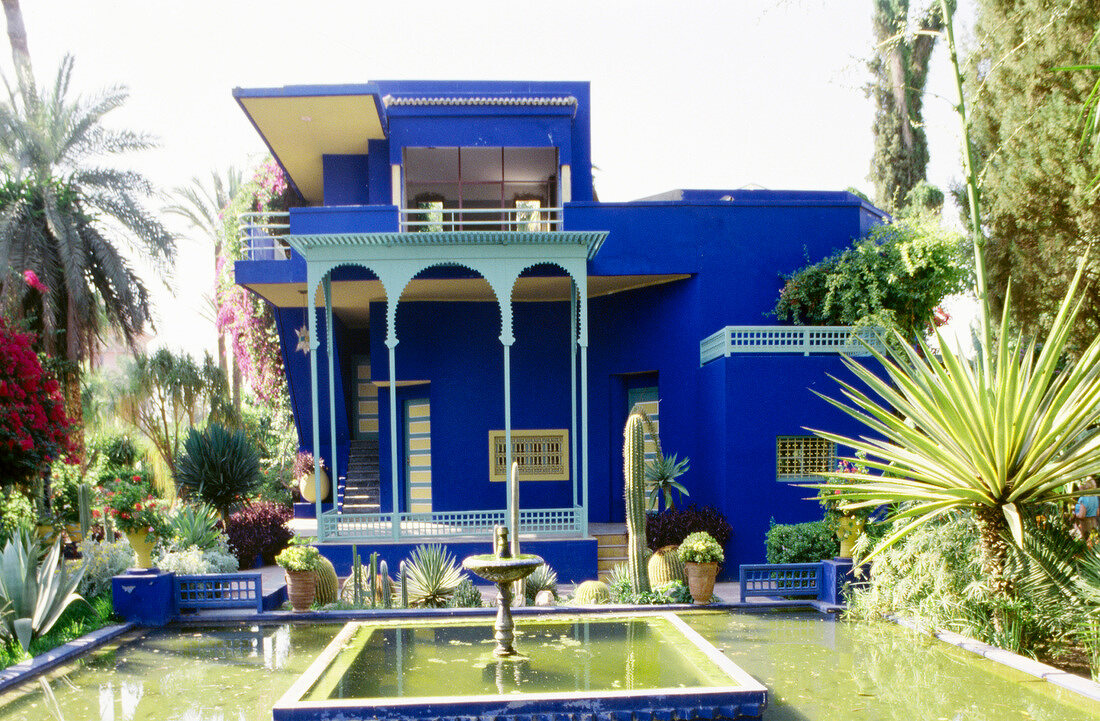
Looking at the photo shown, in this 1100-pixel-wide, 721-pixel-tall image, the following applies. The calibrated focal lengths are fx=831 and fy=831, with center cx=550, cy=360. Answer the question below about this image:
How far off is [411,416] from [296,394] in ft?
8.98

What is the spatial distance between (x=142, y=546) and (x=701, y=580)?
6642 millimetres

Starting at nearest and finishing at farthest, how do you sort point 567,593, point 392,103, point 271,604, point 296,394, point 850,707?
point 850,707
point 271,604
point 567,593
point 392,103
point 296,394

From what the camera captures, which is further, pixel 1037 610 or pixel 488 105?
pixel 488 105

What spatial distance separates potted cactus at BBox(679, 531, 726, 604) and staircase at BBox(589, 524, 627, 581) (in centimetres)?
239

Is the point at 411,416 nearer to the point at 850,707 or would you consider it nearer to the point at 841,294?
the point at 841,294

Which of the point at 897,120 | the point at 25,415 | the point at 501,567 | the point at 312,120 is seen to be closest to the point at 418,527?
the point at 25,415

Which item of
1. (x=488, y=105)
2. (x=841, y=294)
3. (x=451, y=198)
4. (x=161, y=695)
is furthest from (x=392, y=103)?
(x=161, y=695)

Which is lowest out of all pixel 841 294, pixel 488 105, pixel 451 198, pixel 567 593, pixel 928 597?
pixel 567 593

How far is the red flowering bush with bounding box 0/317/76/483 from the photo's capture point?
32.4ft

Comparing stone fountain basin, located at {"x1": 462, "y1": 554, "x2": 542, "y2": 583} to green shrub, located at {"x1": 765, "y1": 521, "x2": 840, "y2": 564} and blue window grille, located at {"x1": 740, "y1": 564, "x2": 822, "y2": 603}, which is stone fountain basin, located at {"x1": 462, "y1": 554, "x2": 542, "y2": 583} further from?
green shrub, located at {"x1": 765, "y1": 521, "x2": 840, "y2": 564}

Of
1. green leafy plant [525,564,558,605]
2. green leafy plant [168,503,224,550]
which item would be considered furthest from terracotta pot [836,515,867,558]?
green leafy plant [168,503,224,550]

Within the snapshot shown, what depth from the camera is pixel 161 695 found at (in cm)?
630

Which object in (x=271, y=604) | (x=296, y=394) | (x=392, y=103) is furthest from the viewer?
(x=296, y=394)

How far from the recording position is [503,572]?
21.9 ft
